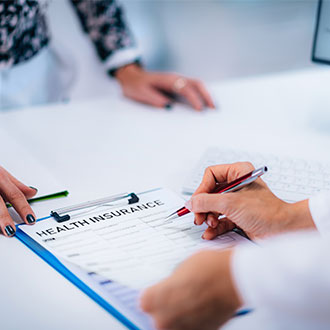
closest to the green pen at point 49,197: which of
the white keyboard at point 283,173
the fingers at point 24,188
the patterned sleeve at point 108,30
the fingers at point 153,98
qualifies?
the fingers at point 24,188

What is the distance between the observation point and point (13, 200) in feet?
2.07

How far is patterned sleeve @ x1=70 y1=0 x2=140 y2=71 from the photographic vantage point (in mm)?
1254

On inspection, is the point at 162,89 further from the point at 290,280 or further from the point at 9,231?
the point at 290,280

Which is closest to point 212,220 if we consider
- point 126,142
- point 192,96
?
point 126,142

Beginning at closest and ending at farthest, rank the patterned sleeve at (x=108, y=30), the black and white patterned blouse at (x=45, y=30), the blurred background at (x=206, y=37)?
the black and white patterned blouse at (x=45, y=30) → the patterned sleeve at (x=108, y=30) → the blurred background at (x=206, y=37)

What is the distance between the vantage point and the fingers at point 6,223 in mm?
582

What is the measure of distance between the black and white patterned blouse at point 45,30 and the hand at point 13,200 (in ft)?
1.70

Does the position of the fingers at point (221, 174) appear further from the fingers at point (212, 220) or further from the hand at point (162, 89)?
the hand at point (162, 89)

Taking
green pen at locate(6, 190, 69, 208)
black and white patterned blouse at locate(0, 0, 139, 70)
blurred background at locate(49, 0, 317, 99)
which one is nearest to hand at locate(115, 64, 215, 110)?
black and white patterned blouse at locate(0, 0, 139, 70)

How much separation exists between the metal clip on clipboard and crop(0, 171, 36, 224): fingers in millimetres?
37

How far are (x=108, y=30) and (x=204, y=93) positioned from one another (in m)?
0.40

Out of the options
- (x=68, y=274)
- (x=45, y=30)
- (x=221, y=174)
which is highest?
(x=45, y=30)

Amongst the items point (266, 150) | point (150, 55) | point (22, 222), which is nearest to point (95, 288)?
point (22, 222)

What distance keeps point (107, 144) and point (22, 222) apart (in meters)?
0.30
